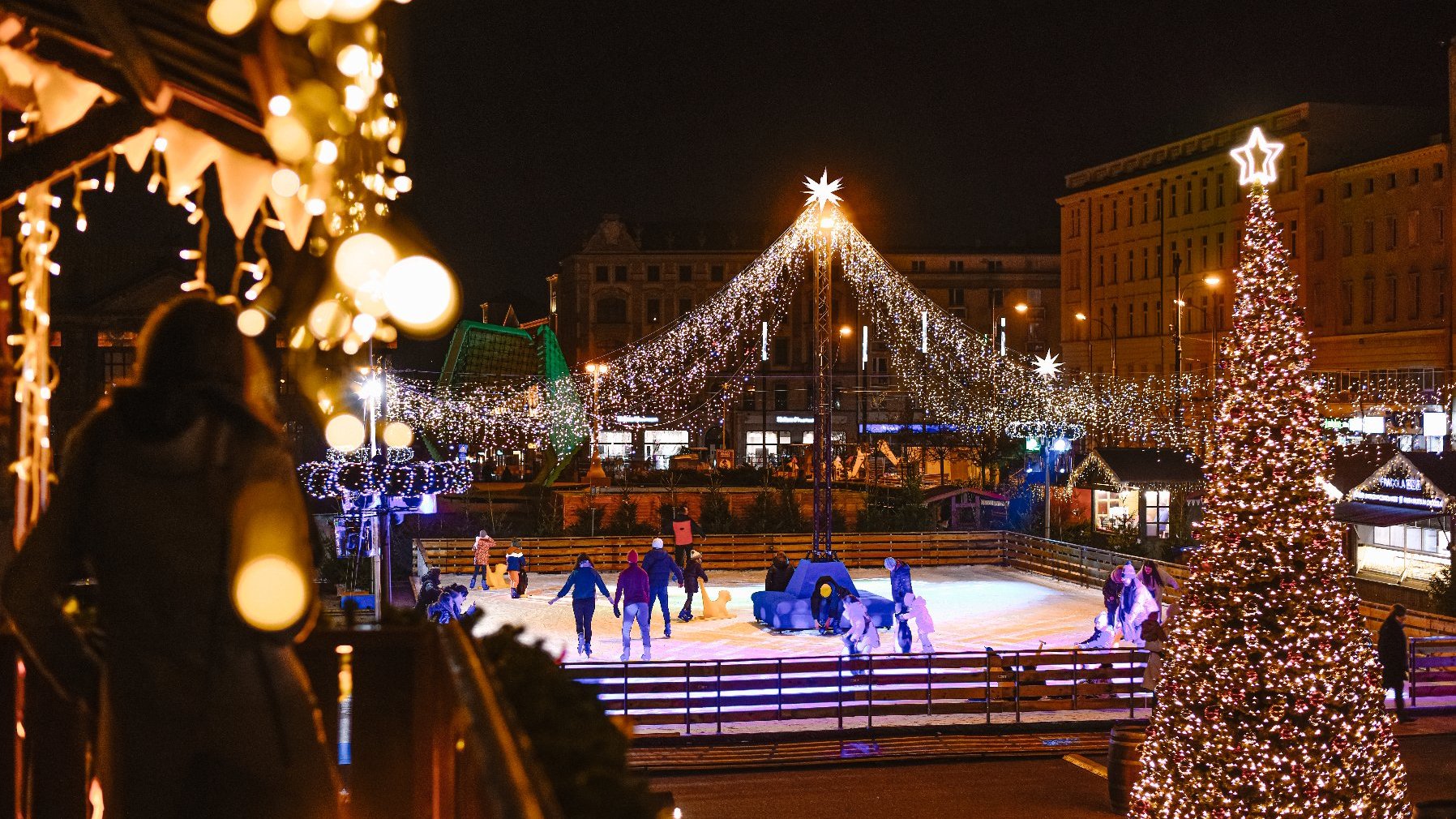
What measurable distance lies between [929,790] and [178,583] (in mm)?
11527

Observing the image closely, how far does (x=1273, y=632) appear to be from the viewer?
853 centimetres

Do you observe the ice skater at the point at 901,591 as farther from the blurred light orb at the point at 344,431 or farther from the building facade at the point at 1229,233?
the building facade at the point at 1229,233

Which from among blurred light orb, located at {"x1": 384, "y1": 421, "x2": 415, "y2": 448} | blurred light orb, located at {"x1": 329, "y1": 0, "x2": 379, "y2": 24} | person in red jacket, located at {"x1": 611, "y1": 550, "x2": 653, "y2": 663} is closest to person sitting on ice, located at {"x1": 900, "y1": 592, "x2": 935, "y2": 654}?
person in red jacket, located at {"x1": 611, "y1": 550, "x2": 653, "y2": 663}

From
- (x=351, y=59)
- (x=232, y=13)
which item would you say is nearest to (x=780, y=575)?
(x=351, y=59)

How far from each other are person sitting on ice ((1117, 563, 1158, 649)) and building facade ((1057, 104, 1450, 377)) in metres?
21.5

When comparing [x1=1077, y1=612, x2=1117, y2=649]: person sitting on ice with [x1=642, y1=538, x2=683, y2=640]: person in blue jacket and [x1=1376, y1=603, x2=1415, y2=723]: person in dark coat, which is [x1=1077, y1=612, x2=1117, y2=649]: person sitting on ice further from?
[x1=642, y1=538, x2=683, y2=640]: person in blue jacket

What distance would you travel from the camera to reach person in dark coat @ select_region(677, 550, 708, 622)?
22656mm

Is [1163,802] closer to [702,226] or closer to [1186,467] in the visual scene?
[1186,467]

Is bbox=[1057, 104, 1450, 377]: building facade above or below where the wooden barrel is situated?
above

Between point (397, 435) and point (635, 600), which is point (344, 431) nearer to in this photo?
point (397, 435)

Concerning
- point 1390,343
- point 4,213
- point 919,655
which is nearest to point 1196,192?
point 1390,343

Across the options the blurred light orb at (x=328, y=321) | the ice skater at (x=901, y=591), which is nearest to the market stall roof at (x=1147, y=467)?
the ice skater at (x=901, y=591)

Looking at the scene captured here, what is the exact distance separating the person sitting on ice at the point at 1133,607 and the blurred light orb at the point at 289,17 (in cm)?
1624

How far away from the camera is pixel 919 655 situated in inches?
654
